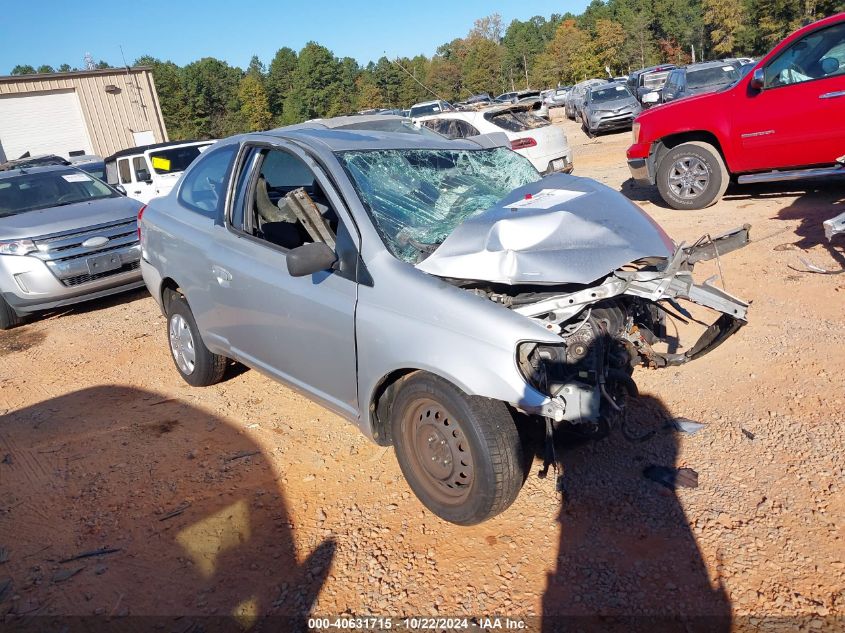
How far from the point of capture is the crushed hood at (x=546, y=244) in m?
2.95

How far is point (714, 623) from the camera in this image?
243 cm

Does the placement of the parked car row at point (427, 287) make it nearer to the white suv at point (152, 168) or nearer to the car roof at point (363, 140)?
the car roof at point (363, 140)

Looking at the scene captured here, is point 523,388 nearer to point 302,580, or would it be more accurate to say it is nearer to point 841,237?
point 302,580

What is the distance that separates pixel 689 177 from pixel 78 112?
33.2 metres

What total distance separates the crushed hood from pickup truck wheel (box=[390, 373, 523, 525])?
0.57 meters

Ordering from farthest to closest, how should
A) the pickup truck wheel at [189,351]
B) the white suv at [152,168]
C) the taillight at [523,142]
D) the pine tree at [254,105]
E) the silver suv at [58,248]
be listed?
1. the pine tree at [254,105]
2. the white suv at [152,168]
3. the taillight at [523,142]
4. the silver suv at [58,248]
5. the pickup truck wheel at [189,351]

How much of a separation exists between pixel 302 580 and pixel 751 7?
197 feet

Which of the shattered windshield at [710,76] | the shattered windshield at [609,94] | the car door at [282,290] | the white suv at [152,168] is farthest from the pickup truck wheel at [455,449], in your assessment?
the shattered windshield at [609,94]

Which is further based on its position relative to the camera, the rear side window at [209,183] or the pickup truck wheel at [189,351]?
the pickup truck wheel at [189,351]

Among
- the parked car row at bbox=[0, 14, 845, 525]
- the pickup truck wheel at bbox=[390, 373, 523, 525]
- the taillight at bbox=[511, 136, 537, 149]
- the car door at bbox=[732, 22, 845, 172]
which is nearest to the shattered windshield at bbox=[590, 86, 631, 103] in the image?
the taillight at bbox=[511, 136, 537, 149]

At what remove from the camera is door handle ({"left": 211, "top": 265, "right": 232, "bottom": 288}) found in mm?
3975

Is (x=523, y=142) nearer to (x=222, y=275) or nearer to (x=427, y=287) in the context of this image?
(x=222, y=275)

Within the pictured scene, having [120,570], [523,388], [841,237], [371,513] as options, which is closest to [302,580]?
[371,513]

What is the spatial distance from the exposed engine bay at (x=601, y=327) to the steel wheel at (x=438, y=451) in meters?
0.47
